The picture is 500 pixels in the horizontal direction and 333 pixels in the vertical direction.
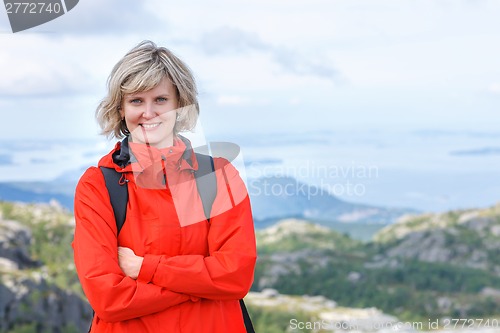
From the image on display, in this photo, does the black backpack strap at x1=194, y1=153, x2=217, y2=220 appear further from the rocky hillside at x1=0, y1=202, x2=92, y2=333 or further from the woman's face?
the rocky hillside at x1=0, y1=202, x2=92, y2=333

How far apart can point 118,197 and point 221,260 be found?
433 mm

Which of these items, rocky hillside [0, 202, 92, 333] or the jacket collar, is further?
rocky hillside [0, 202, 92, 333]

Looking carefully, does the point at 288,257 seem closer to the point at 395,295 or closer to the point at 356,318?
the point at 395,295

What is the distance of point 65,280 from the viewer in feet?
40.0

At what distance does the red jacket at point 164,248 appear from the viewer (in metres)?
2.49

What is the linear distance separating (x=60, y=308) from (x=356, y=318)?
522 cm

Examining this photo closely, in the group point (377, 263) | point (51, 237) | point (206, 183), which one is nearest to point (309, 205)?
point (377, 263)

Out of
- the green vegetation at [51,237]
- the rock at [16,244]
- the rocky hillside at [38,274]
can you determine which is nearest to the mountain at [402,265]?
the green vegetation at [51,237]

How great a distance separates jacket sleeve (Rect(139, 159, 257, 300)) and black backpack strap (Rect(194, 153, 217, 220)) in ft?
0.06

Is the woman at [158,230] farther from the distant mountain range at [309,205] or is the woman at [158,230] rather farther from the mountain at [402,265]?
the mountain at [402,265]

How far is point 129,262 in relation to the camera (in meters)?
2.53

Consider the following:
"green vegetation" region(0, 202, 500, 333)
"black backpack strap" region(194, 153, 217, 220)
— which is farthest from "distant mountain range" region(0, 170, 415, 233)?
"black backpack strap" region(194, 153, 217, 220)

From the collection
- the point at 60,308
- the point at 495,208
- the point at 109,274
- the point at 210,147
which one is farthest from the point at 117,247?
the point at 495,208

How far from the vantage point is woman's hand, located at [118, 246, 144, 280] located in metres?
2.52
